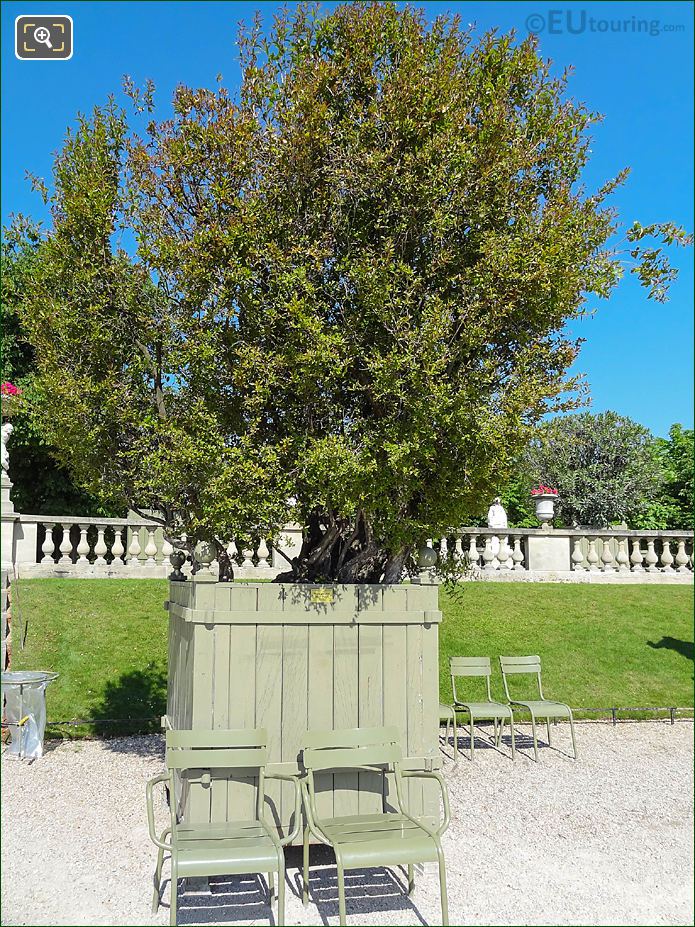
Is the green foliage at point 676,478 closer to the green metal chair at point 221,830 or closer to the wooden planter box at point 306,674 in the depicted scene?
the wooden planter box at point 306,674

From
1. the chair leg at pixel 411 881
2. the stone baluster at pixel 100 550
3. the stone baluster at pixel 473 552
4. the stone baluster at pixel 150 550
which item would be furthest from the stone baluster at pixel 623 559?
the chair leg at pixel 411 881

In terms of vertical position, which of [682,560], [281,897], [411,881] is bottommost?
[411,881]

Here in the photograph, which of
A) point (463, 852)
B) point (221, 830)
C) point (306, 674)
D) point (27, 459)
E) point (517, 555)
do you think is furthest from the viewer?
point (27, 459)

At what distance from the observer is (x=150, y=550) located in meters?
14.1

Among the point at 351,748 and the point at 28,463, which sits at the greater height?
the point at 28,463

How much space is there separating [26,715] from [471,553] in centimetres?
961

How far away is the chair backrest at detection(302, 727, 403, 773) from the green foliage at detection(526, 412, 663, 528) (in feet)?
84.4

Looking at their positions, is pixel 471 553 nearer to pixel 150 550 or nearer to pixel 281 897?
pixel 150 550

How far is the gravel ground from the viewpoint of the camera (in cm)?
488

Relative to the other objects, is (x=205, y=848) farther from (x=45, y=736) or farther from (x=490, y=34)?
(x=490, y=34)

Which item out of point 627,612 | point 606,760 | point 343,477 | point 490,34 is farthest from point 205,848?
point 627,612

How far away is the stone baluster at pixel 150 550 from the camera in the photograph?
14.1 meters

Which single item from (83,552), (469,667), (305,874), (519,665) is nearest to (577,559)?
(519,665)

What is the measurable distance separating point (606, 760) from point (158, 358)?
6.87 metres
